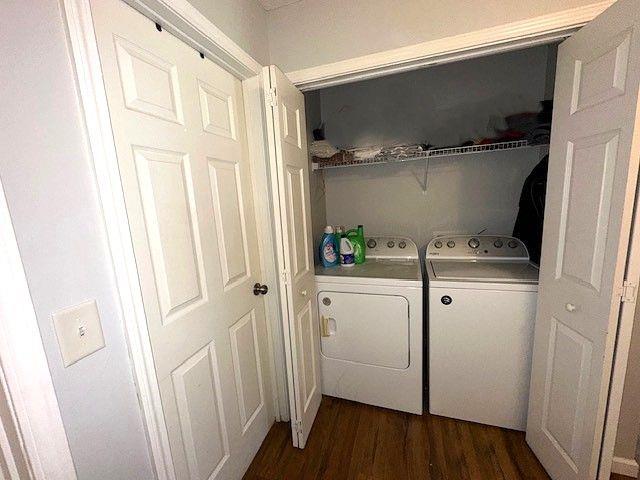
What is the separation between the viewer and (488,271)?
5.46 feet

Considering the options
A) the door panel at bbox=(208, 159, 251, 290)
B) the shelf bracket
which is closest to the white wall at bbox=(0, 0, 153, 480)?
the door panel at bbox=(208, 159, 251, 290)

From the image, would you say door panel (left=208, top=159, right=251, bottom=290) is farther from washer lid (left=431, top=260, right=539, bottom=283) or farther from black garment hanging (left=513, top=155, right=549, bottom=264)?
black garment hanging (left=513, top=155, right=549, bottom=264)

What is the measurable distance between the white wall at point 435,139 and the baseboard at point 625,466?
1.42 metres

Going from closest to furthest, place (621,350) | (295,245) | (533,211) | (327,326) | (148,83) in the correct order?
(148,83) → (621,350) → (295,245) → (533,211) → (327,326)

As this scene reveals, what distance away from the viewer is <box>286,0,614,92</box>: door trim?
112cm

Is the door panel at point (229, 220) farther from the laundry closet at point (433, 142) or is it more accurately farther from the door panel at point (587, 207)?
the door panel at point (587, 207)

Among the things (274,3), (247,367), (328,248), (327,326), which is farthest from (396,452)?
(274,3)

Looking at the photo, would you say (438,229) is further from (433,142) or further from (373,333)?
(373,333)

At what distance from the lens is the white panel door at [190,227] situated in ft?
2.72

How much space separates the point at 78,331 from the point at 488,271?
194 cm

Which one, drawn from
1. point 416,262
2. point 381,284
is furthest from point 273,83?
point 416,262

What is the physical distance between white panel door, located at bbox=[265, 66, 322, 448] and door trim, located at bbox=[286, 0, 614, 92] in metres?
0.21

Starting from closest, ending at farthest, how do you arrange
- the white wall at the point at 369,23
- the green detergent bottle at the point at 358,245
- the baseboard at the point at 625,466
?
the white wall at the point at 369,23 < the baseboard at the point at 625,466 < the green detergent bottle at the point at 358,245

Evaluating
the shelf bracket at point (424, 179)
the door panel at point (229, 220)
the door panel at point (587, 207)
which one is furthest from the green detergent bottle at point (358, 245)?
the door panel at point (587, 207)
